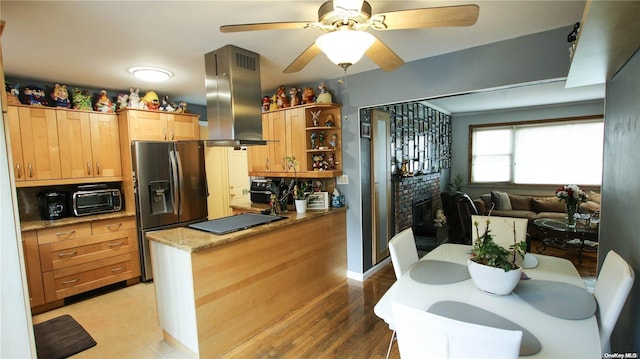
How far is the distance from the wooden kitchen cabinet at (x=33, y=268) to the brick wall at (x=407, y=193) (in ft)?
13.5

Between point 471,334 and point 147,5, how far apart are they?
2.34m

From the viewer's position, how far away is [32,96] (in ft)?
9.93

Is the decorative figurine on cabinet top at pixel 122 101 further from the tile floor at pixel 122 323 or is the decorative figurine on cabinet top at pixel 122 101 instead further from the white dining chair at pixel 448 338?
the white dining chair at pixel 448 338

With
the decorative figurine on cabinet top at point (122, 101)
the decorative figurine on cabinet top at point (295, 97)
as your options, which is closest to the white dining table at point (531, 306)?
the decorative figurine on cabinet top at point (295, 97)

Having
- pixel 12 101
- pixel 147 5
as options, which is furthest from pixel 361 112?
pixel 12 101

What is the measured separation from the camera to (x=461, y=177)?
246 inches

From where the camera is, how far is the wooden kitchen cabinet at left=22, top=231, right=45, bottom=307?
2.76 m

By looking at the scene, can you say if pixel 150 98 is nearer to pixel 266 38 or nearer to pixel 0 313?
pixel 266 38

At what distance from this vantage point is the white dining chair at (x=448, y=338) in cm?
92

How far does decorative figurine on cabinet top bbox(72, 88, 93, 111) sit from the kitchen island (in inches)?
85.7

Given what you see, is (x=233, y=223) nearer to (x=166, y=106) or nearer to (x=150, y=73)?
(x=150, y=73)

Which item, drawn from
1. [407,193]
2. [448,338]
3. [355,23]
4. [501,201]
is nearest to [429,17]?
[355,23]

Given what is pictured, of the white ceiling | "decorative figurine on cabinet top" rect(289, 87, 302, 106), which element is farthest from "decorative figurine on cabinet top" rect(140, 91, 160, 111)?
Answer: "decorative figurine on cabinet top" rect(289, 87, 302, 106)

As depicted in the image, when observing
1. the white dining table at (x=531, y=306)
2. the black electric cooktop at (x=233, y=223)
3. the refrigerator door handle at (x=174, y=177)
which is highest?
the refrigerator door handle at (x=174, y=177)
